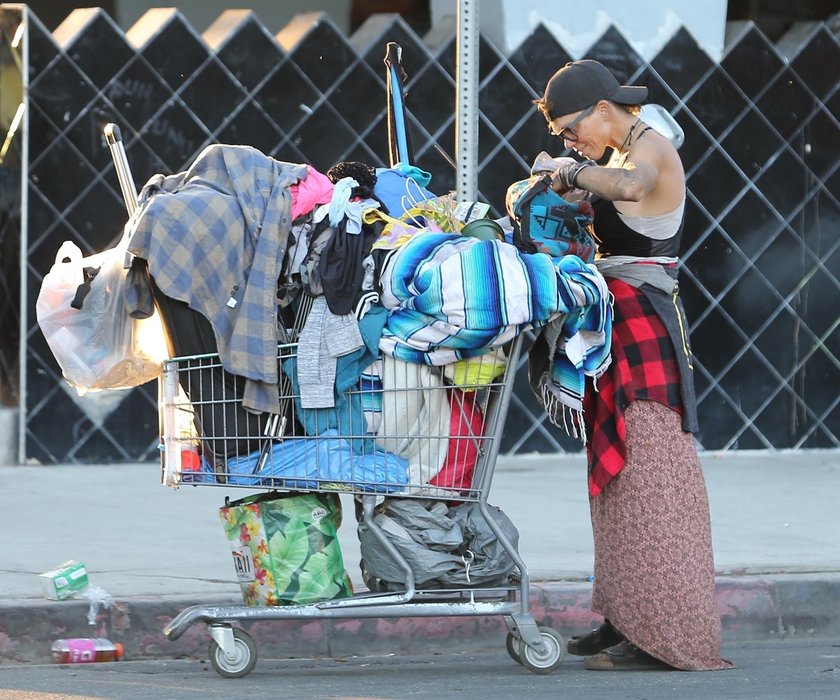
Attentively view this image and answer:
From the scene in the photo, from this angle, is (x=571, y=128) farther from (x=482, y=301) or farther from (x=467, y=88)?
(x=467, y=88)

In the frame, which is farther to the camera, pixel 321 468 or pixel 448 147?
pixel 448 147

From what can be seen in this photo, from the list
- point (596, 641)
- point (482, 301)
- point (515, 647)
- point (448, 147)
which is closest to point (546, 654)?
point (515, 647)

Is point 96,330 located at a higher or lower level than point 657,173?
lower

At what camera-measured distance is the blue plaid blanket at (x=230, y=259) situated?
4.56 metres

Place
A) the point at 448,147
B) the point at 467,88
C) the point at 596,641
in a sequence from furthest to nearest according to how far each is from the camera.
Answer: the point at 448,147
the point at 467,88
the point at 596,641

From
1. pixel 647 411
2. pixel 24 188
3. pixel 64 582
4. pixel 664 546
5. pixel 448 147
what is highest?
pixel 448 147

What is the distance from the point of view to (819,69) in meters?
9.22

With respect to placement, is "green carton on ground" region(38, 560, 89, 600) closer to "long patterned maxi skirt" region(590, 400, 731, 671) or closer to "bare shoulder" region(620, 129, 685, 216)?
"long patterned maxi skirt" region(590, 400, 731, 671)

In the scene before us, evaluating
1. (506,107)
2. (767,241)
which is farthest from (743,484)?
(506,107)

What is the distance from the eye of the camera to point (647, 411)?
15.9 ft

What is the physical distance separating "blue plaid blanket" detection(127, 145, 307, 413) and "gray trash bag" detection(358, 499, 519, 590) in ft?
1.65

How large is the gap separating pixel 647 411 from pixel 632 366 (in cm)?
14

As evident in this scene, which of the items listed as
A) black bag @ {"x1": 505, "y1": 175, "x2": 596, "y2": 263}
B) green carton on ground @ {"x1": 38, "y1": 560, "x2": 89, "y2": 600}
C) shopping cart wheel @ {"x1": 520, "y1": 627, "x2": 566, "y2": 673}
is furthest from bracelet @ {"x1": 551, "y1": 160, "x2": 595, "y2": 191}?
green carton on ground @ {"x1": 38, "y1": 560, "x2": 89, "y2": 600}

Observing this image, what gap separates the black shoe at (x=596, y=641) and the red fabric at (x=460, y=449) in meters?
0.71
